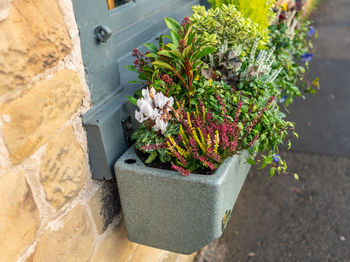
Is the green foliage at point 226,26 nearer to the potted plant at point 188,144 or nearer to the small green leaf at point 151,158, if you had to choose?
the potted plant at point 188,144

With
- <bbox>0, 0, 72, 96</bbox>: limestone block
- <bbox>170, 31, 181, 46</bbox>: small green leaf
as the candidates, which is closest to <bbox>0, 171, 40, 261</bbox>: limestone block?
<bbox>0, 0, 72, 96</bbox>: limestone block

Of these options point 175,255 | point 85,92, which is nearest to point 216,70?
point 85,92

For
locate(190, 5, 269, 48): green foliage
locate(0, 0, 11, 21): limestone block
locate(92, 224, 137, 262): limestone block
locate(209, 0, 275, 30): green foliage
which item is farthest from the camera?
locate(209, 0, 275, 30): green foliage

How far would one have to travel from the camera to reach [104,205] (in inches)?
60.7

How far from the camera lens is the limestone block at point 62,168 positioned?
3.84 ft

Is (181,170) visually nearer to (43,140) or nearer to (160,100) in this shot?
(160,100)

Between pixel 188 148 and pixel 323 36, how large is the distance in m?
6.78

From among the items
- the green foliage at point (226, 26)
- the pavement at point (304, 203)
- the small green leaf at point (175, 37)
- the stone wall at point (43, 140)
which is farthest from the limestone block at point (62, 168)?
the pavement at point (304, 203)

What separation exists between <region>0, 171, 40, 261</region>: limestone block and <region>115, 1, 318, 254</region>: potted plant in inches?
16.0

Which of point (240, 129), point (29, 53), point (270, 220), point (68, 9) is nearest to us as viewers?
point (29, 53)

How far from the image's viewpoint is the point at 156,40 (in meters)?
2.24

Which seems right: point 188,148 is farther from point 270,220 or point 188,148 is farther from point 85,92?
point 270,220

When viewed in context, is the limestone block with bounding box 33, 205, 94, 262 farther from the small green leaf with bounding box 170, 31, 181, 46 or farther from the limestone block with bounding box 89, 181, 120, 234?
the small green leaf with bounding box 170, 31, 181, 46

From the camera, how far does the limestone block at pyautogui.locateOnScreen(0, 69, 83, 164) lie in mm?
Answer: 993
